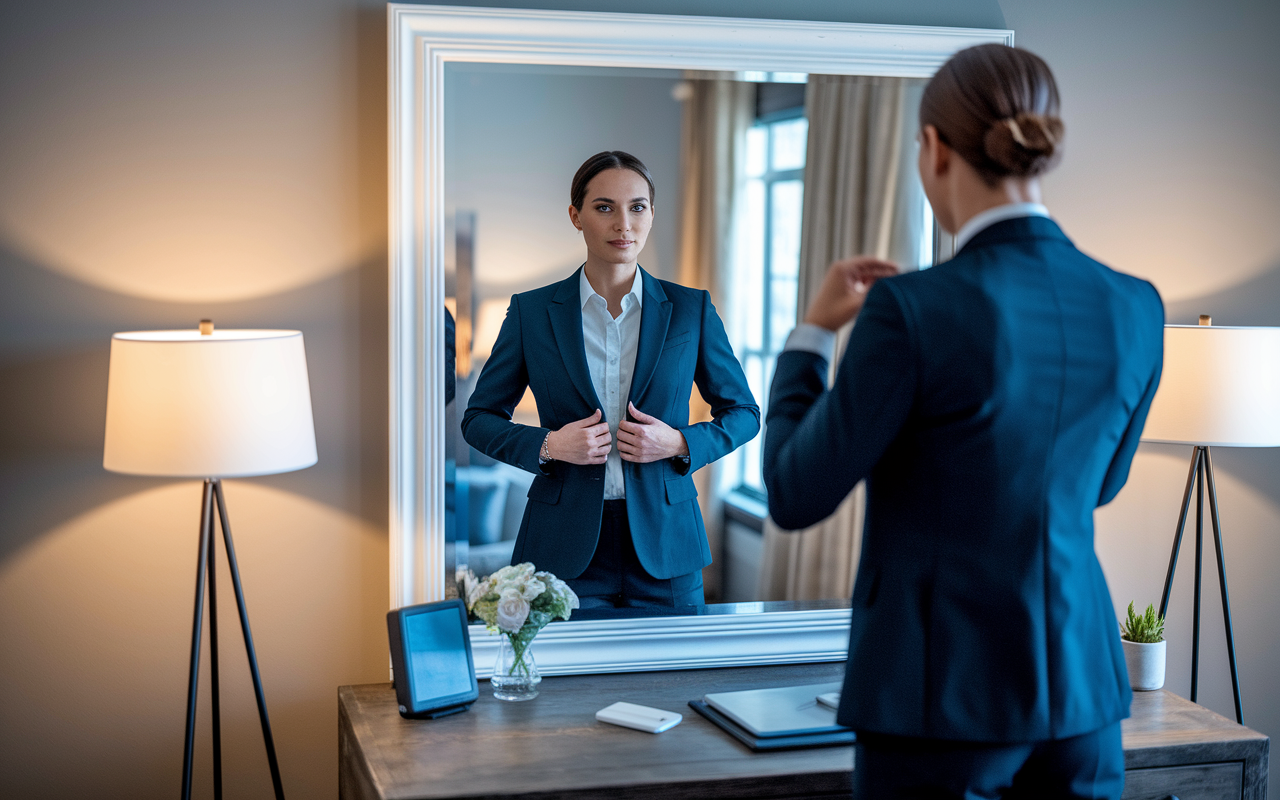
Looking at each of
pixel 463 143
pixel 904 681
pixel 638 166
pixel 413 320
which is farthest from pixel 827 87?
pixel 904 681

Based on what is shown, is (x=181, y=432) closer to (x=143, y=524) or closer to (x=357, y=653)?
(x=143, y=524)

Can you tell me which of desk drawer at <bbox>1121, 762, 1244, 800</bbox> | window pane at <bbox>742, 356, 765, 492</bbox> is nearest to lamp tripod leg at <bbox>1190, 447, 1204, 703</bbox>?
desk drawer at <bbox>1121, 762, 1244, 800</bbox>

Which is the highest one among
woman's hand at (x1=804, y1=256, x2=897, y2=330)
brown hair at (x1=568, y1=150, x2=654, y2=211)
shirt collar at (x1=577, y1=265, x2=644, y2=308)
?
brown hair at (x1=568, y1=150, x2=654, y2=211)

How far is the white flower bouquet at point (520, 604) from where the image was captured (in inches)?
79.3

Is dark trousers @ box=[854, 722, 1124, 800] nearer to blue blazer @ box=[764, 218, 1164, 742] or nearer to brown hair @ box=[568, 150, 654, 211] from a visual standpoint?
blue blazer @ box=[764, 218, 1164, 742]

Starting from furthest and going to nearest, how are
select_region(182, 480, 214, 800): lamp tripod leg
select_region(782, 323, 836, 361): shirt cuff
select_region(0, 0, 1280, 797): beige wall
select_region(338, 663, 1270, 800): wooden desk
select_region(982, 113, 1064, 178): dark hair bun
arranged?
select_region(0, 0, 1280, 797): beige wall → select_region(182, 480, 214, 800): lamp tripod leg → select_region(338, 663, 1270, 800): wooden desk → select_region(782, 323, 836, 361): shirt cuff → select_region(982, 113, 1064, 178): dark hair bun

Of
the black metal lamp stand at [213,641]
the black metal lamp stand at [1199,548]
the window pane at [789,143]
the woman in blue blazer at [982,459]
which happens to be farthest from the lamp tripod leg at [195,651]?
the black metal lamp stand at [1199,548]

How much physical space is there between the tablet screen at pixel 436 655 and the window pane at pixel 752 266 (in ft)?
2.82

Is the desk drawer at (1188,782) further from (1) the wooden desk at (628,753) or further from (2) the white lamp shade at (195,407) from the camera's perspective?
(2) the white lamp shade at (195,407)

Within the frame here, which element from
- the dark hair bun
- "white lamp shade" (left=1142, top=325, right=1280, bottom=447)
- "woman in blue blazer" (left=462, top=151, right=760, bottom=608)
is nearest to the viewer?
the dark hair bun

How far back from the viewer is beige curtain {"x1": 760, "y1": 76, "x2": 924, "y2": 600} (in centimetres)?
227

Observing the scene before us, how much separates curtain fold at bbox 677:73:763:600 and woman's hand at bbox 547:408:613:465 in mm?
367

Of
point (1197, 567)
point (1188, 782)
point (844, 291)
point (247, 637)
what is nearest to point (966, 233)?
→ point (844, 291)

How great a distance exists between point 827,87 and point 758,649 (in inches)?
49.7
